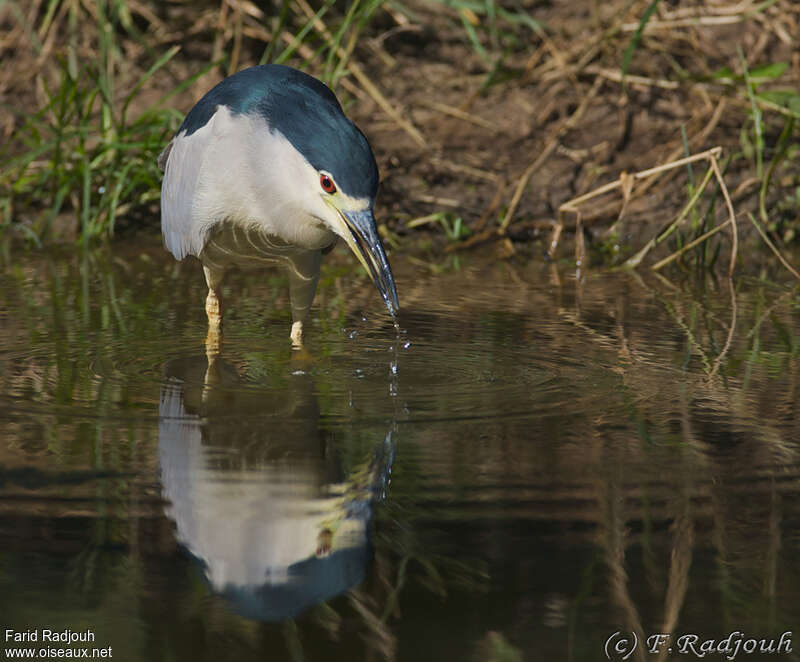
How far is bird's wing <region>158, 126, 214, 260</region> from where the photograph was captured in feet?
14.0

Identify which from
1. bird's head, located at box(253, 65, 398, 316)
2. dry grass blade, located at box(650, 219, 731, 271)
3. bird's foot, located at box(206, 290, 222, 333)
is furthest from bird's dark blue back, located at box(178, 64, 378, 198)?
dry grass blade, located at box(650, 219, 731, 271)

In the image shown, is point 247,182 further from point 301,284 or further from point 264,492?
point 264,492

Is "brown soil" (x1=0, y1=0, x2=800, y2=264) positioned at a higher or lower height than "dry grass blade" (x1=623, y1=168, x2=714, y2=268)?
higher

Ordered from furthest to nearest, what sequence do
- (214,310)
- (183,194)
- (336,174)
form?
1. (214,310)
2. (183,194)
3. (336,174)

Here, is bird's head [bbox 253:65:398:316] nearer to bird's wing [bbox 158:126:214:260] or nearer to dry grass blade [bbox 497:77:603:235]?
bird's wing [bbox 158:126:214:260]

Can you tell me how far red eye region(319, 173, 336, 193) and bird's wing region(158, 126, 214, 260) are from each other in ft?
2.00

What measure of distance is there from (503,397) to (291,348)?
0.92m

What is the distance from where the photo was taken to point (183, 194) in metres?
4.46

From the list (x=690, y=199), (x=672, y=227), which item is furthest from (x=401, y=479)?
(x=690, y=199)

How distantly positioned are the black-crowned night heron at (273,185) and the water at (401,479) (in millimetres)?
310

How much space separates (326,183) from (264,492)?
43.5 inches

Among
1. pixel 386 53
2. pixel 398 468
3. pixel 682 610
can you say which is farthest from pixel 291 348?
pixel 386 53

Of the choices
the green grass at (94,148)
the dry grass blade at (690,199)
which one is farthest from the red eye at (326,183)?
the green grass at (94,148)

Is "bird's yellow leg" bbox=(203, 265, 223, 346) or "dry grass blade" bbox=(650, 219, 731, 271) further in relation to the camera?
"dry grass blade" bbox=(650, 219, 731, 271)
